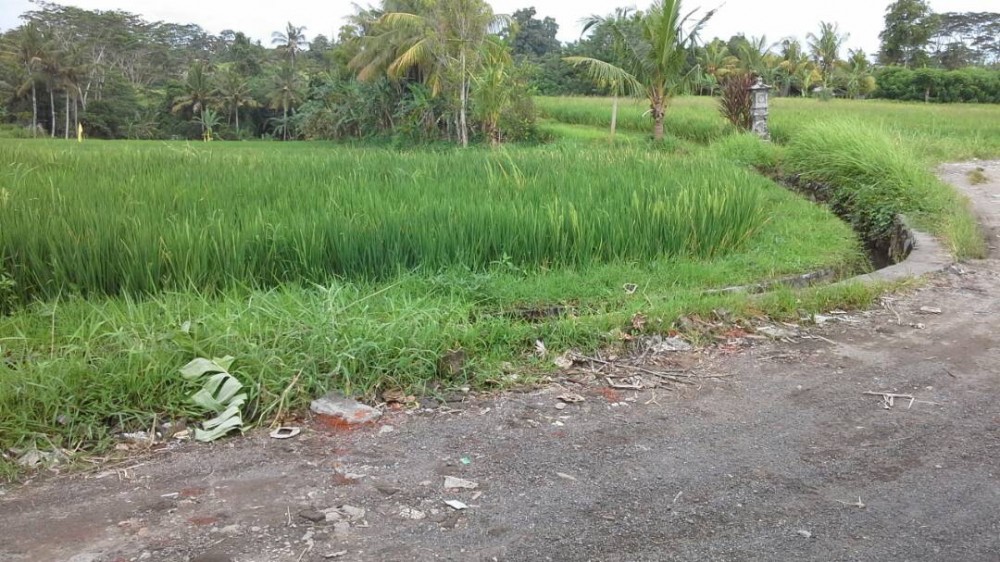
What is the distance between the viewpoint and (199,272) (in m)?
4.66

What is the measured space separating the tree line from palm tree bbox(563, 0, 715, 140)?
3cm

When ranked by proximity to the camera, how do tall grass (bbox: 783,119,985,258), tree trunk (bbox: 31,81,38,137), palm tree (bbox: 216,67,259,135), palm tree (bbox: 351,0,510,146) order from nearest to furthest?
tall grass (bbox: 783,119,985,258) < palm tree (bbox: 351,0,510,146) < tree trunk (bbox: 31,81,38,137) < palm tree (bbox: 216,67,259,135)

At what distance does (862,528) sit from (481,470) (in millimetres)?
1294

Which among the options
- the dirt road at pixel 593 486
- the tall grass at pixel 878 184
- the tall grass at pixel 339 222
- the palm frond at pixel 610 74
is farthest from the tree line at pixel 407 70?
the dirt road at pixel 593 486

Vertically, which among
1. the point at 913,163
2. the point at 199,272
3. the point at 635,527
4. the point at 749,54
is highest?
the point at 749,54

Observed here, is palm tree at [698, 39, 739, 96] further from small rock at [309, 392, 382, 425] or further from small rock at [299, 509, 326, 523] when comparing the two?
small rock at [299, 509, 326, 523]

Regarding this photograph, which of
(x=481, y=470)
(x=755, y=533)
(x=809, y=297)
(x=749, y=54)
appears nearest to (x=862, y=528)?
(x=755, y=533)

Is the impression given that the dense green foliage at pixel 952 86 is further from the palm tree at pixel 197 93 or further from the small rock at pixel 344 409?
the palm tree at pixel 197 93

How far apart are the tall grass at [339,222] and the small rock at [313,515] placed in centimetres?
235

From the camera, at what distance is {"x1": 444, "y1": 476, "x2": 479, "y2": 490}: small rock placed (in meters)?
2.80

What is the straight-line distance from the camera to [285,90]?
43.6m

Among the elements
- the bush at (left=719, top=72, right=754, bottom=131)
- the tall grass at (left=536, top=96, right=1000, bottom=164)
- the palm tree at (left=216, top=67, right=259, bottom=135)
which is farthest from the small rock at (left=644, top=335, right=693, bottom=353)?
the palm tree at (left=216, top=67, right=259, bottom=135)

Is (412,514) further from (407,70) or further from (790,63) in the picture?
(790,63)

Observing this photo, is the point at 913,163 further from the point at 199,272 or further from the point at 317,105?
the point at 317,105
